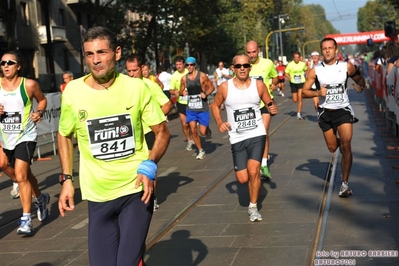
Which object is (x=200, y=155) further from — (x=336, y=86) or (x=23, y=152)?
(x=23, y=152)

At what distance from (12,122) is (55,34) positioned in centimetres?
3501

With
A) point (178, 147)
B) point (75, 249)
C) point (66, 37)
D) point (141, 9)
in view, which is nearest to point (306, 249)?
point (75, 249)

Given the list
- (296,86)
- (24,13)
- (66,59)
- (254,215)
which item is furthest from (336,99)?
(66,59)

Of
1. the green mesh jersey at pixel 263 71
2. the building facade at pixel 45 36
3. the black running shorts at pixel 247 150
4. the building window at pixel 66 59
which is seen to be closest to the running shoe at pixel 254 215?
the black running shorts at pixel 247 150

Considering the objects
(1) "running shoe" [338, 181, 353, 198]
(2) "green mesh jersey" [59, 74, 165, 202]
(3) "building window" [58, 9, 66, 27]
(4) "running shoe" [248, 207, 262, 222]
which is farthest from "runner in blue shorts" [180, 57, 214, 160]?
(3) "building window" [58, 9, 66, 27]

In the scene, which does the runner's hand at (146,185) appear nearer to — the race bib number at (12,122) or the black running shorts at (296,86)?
the race bib number at (12,122)

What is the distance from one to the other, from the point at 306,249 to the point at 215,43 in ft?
141

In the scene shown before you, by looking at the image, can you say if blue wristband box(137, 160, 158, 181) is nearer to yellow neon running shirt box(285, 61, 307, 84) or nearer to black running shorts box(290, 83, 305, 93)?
yellow neon running shirt box(285, 61, 307, 84)

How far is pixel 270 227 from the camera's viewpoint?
714cm

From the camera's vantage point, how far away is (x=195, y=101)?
13.4 metres

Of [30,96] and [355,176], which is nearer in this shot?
[30,96]

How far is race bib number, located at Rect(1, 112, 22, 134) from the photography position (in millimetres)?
8250

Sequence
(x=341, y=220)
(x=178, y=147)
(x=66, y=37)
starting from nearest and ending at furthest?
(x=341, y=220), (x=178, y=147), (x=66, y=37)

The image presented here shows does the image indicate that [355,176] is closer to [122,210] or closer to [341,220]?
[341,220]
